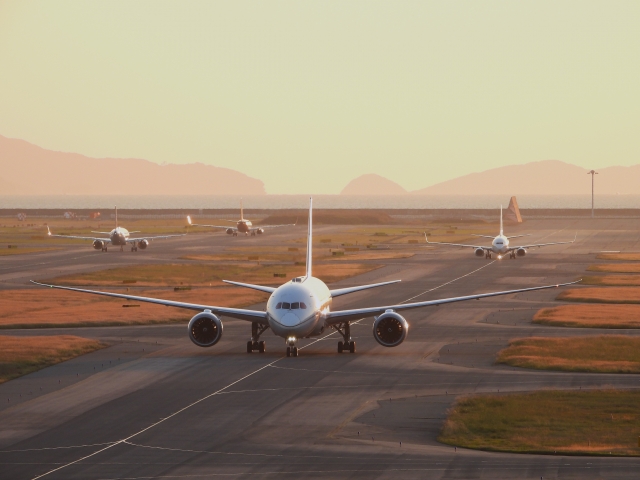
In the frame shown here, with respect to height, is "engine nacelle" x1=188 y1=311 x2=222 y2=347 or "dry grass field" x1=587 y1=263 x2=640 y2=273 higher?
"engine nacelle" x1=188 y1=311 x2=222 y2=347

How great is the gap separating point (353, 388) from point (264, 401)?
4.74m

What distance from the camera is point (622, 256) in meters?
144

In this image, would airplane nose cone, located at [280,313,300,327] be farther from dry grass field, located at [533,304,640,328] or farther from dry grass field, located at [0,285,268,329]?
dry grass field, located at [533,304,640,328]

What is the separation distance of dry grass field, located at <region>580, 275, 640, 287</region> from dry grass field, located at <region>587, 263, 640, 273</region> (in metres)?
7.01

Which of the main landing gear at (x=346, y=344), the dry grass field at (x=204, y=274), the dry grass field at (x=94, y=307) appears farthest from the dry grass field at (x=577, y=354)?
the dry grass field at (x=204, y=274)

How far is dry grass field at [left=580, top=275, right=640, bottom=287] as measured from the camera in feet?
342

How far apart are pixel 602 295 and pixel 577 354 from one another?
38224mm

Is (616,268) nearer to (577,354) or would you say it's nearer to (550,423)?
(577,354)

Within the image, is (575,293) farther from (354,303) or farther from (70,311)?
(70,311)

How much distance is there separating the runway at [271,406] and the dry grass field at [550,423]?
1189 millimetres

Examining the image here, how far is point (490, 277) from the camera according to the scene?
4286 inches

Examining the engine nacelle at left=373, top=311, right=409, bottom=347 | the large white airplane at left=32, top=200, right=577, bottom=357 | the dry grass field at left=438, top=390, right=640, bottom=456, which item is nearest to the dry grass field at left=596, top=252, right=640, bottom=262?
the large white airplane at left=32, top=200, right=577, bottom=357

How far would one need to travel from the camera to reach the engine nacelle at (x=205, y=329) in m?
53.7

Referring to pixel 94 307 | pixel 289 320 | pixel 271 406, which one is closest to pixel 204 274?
pixel 94 307
